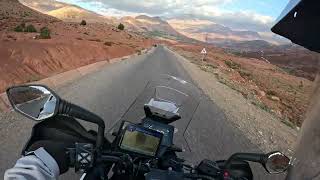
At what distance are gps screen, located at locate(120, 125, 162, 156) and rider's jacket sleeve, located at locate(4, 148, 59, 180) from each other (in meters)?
0.73

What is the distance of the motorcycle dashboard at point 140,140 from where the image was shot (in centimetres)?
318

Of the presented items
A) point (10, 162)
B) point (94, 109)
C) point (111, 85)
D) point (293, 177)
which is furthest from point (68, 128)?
point (111, 85)

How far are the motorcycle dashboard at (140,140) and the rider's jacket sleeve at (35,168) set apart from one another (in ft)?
2.39

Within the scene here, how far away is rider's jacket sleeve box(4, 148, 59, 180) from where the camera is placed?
2219mm

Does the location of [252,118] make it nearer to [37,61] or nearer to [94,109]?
[94,109]

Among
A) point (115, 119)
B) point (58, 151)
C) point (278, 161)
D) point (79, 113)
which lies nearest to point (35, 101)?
point (79, 113)

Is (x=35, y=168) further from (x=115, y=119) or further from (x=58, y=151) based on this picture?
(x=115, y=119)

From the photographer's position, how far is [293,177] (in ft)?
7.45

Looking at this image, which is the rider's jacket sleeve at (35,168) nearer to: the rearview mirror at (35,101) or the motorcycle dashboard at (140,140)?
the rearview mirror at (35,101)

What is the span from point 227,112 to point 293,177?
568 inches

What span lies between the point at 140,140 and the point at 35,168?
3.30 ft

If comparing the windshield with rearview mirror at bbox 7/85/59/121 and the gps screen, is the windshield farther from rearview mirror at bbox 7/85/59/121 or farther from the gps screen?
rearview mirror at bbox 7/85/59/121

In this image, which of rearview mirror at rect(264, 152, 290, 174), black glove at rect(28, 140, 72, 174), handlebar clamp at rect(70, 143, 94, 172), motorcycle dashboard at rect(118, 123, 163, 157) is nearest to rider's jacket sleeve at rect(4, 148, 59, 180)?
black glove at rect(28, 140, 72, 174)

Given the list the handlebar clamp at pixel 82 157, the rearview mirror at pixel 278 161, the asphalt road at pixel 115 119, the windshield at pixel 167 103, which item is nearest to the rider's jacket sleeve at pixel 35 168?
the handlebar clamp at pixel 82 157
